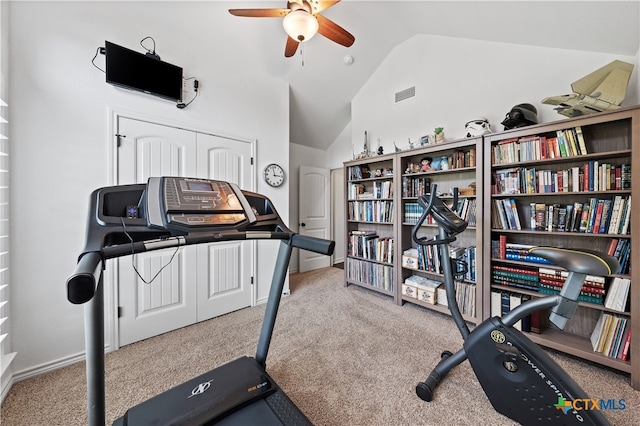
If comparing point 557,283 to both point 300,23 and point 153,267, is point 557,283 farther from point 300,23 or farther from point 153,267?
point 153,267

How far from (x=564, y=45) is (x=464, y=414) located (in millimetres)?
2942

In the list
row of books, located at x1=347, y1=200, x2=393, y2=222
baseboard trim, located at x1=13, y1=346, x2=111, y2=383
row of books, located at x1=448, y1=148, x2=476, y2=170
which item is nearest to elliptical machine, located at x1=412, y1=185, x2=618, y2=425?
row of books, located at x1=448, y1=148, x2=476, y2=170

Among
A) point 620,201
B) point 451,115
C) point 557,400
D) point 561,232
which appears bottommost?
point 557,400

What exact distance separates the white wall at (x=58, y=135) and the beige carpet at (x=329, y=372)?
0.43 metres

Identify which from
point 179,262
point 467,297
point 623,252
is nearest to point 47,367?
point 179,262

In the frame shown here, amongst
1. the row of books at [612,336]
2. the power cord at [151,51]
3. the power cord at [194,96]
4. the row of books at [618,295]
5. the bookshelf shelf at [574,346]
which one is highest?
the power cord at [151,51]

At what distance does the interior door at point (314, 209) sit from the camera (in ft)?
13.7

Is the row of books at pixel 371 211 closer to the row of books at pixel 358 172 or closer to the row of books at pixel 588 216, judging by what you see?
the row of books at pixel 358 172

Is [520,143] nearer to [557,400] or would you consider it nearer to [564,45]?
[564,45]

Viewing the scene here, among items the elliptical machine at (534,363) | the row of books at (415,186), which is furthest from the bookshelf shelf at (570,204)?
the elliptical machine at (534,363)

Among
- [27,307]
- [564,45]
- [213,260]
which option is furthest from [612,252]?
[27,307]

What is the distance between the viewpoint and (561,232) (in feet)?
5.90

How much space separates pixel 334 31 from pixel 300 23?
0.39 meters

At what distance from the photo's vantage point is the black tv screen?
191 cm
